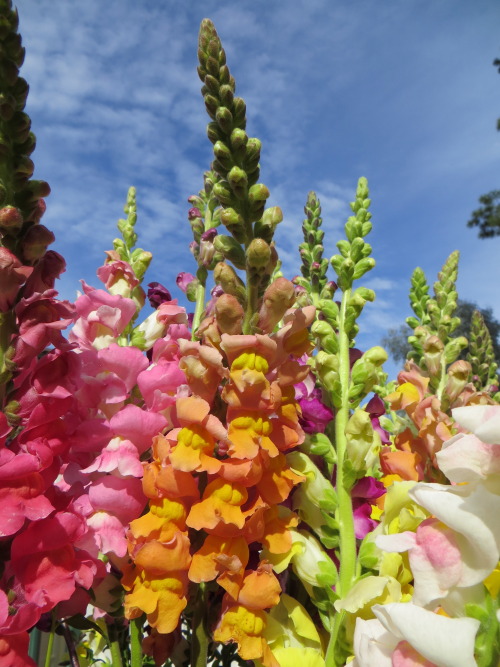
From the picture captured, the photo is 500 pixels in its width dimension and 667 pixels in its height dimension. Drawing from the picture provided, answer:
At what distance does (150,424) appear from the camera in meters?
0.71

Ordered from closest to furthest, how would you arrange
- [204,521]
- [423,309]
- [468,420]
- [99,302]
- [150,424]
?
[468,420] → [204,521] → [150,424] → [99,302] → [423,309]

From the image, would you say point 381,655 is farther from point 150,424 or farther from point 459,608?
point 150,424

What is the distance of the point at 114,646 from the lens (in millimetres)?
775

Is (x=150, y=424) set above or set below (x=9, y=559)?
above

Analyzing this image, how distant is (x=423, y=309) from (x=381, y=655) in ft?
2.73

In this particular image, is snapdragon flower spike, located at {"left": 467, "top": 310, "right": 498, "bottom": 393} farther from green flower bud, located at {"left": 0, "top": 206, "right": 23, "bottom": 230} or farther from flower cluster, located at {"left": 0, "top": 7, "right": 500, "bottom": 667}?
green flower bud, located at {"left": 0, "top": 206, "right": 23, "bottom": 230}

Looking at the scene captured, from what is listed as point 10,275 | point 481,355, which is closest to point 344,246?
point 10,275

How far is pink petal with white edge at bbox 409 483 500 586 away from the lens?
0.47m

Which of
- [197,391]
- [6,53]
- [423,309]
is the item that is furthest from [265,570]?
[423,309]

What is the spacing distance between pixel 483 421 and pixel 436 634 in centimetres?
16

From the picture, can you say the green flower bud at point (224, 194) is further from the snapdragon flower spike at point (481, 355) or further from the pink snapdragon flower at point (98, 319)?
the snapdragon flower spike at point (481, 355)

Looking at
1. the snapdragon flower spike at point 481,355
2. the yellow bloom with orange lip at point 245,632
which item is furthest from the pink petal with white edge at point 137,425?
the snapdragon flower spike at point 481,355

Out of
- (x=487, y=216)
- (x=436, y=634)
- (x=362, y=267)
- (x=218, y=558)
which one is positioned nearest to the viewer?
(x=436, y=634)

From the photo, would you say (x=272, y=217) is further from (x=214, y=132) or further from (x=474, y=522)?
(x=474, y=522)
